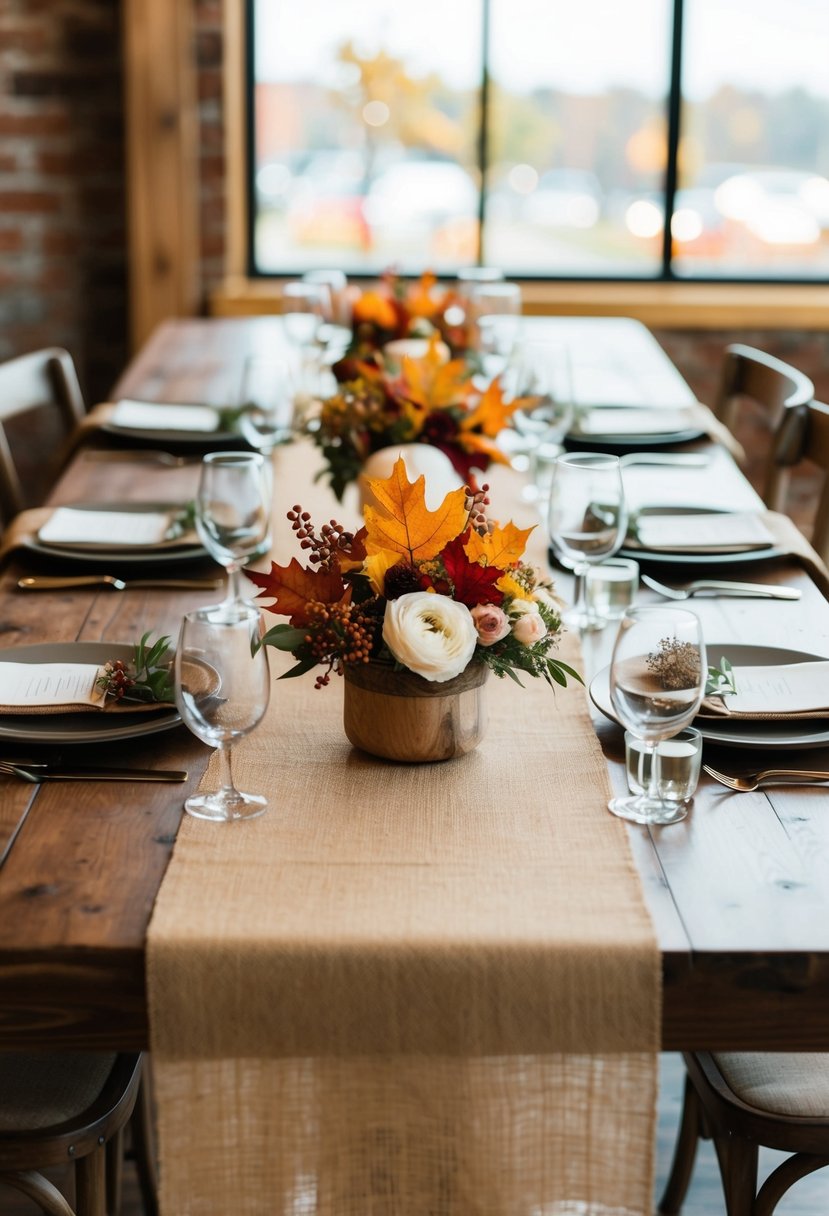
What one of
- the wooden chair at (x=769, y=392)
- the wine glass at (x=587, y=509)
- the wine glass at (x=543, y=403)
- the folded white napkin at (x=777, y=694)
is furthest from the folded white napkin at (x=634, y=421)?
the folded white napkin at (x=777, y=694)

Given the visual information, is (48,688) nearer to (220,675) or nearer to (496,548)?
(220,675)

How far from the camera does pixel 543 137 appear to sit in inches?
176

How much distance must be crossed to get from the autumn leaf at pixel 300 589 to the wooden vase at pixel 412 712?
0.07 metres

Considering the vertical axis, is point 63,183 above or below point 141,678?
above

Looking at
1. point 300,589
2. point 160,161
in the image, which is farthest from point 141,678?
point 160,161

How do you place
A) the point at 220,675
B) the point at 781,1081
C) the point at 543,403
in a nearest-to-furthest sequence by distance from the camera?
1. the point at 220,675
2. the point at 781,1081
3. the point at 543,403

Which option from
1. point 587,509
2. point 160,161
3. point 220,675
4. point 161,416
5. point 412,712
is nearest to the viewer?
point 220,675

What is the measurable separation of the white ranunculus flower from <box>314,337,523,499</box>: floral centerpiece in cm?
76

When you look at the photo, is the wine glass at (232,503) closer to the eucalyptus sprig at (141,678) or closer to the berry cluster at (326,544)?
the eucalyptus sprig at (141,678)

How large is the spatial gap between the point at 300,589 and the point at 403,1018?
38 cm

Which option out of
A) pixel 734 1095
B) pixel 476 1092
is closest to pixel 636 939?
pixel 476 1092

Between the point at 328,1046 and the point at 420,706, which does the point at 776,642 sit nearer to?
the point at 420,706

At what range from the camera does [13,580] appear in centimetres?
179

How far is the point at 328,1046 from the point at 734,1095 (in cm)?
51
